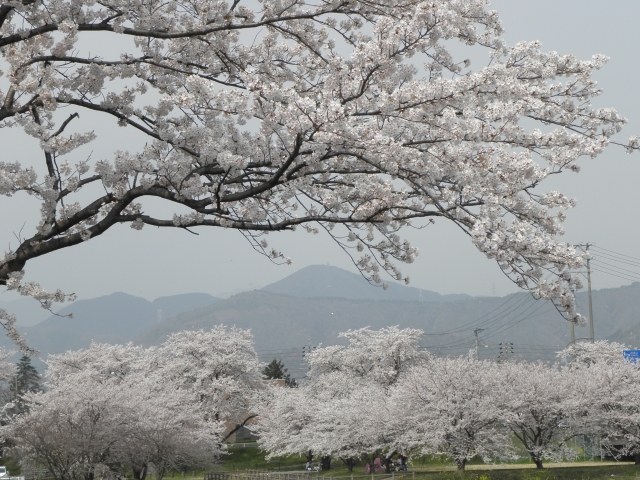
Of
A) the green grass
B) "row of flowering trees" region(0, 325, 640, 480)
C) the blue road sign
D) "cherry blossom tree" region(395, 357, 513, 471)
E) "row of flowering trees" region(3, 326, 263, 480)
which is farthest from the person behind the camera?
the blue road sign

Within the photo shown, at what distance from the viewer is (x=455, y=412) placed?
27859 mm

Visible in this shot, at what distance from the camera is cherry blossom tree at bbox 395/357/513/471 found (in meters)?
27.6

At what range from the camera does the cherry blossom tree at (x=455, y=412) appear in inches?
1085

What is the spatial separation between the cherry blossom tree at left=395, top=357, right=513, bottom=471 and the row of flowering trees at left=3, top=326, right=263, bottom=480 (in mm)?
9558

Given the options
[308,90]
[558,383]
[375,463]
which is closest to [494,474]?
[558,383]

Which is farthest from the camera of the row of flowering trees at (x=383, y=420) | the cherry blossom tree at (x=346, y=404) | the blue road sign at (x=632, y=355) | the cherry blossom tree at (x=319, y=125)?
the cherry blossom tree at (x=346, y=404)

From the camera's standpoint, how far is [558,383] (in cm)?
3162

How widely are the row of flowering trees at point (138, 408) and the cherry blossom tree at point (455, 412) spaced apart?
9558 millimetres

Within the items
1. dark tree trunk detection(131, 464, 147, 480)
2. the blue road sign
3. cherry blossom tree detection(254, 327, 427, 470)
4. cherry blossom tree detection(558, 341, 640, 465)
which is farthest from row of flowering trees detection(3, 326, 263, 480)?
the blue road sign

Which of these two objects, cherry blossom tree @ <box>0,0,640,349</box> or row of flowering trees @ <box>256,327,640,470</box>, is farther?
row of flowering trees @ <box>256,327,640,470</box>

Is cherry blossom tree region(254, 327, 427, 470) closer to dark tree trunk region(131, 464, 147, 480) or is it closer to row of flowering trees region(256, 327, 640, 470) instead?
row of flowering trees region(256, 327, 640, 470)

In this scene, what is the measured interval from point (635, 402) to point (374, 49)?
29.1 meters

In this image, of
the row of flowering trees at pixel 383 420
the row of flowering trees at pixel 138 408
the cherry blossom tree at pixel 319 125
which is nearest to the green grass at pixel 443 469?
the row of flowering trees at pixel 383 420

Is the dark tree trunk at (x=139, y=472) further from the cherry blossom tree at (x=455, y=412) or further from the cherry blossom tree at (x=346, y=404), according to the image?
the cherry blossom tree at (x=455, y=412)
